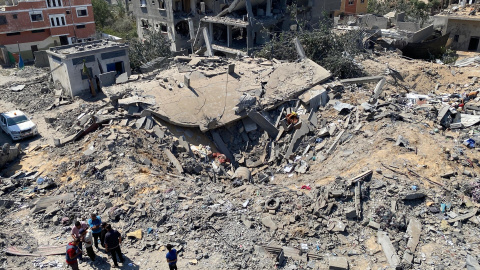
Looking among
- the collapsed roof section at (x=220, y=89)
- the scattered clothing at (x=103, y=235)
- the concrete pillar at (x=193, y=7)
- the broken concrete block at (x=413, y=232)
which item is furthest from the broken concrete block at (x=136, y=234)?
the concrete pillar at (x=193, y=7)

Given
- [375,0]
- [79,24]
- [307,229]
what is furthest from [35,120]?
[375,0]

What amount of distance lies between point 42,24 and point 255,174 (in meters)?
28.2

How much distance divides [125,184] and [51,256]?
8.59 ft

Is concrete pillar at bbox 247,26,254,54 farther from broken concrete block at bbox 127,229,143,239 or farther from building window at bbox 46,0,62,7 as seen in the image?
building window at bbox 46,0,62,7

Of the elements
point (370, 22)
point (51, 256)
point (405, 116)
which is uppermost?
point (370, 22)

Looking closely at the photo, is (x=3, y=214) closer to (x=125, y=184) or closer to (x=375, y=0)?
(x=125, y=184)

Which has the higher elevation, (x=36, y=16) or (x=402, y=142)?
(x=36, y=16)

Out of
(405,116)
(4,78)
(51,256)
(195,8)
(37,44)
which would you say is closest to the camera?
(51,256)

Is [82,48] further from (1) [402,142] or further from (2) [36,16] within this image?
(1) [402,142]

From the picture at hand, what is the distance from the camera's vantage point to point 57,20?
108 feet


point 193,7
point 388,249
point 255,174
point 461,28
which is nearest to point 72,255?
point 388,249

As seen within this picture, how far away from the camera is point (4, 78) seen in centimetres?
2642

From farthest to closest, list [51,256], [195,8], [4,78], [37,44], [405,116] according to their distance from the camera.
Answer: [37,44] < [195,8] < [4,78] < [405,116] < [51,256]

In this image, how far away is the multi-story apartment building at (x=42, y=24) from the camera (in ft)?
101
